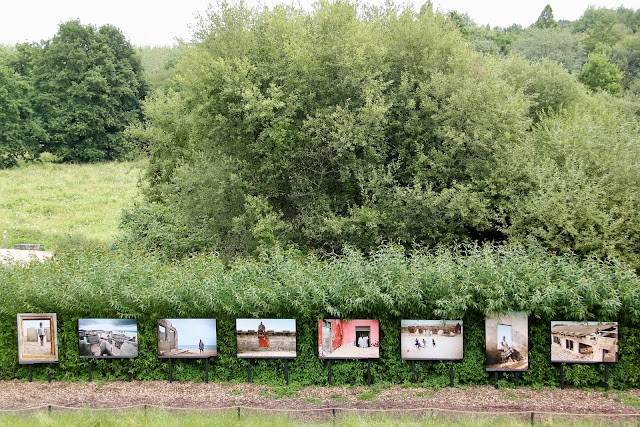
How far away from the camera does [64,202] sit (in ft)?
152

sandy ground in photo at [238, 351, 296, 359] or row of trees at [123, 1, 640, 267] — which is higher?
row of trees at [123, 1, 640, 267]

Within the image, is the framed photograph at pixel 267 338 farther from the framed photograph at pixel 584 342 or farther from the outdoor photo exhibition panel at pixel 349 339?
the framed photograph at pixel 584 342

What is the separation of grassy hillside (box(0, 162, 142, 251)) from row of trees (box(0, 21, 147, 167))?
2.95 meters

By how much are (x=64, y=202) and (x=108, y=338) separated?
33.3m

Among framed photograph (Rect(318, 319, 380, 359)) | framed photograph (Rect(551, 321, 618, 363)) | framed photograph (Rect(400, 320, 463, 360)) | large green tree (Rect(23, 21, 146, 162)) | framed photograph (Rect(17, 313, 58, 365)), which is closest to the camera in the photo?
framed photograph (Rect(551, 321, 618, 363))

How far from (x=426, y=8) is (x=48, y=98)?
161 feet

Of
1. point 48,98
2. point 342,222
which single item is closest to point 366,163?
point 342,222

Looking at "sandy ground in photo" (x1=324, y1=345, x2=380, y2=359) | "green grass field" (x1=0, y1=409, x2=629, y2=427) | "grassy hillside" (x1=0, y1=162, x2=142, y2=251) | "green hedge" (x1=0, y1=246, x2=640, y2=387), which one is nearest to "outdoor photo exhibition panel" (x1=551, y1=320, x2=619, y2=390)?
"green hedge" (x1=0, y1=246, x2=640, y2=387)

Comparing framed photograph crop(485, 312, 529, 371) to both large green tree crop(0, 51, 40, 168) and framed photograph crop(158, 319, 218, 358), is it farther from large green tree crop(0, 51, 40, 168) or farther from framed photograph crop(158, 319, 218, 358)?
large green tree crop(0, 51, 40, 168)

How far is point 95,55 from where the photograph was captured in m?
64.4

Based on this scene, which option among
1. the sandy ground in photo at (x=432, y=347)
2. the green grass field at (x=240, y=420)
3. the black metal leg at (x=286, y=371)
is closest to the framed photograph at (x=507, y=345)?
the sandy ground in photo at (x=432, y=347)

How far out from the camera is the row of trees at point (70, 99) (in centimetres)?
6050

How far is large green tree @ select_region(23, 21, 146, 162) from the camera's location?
6253 cm

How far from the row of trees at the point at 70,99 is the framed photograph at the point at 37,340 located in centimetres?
4919
